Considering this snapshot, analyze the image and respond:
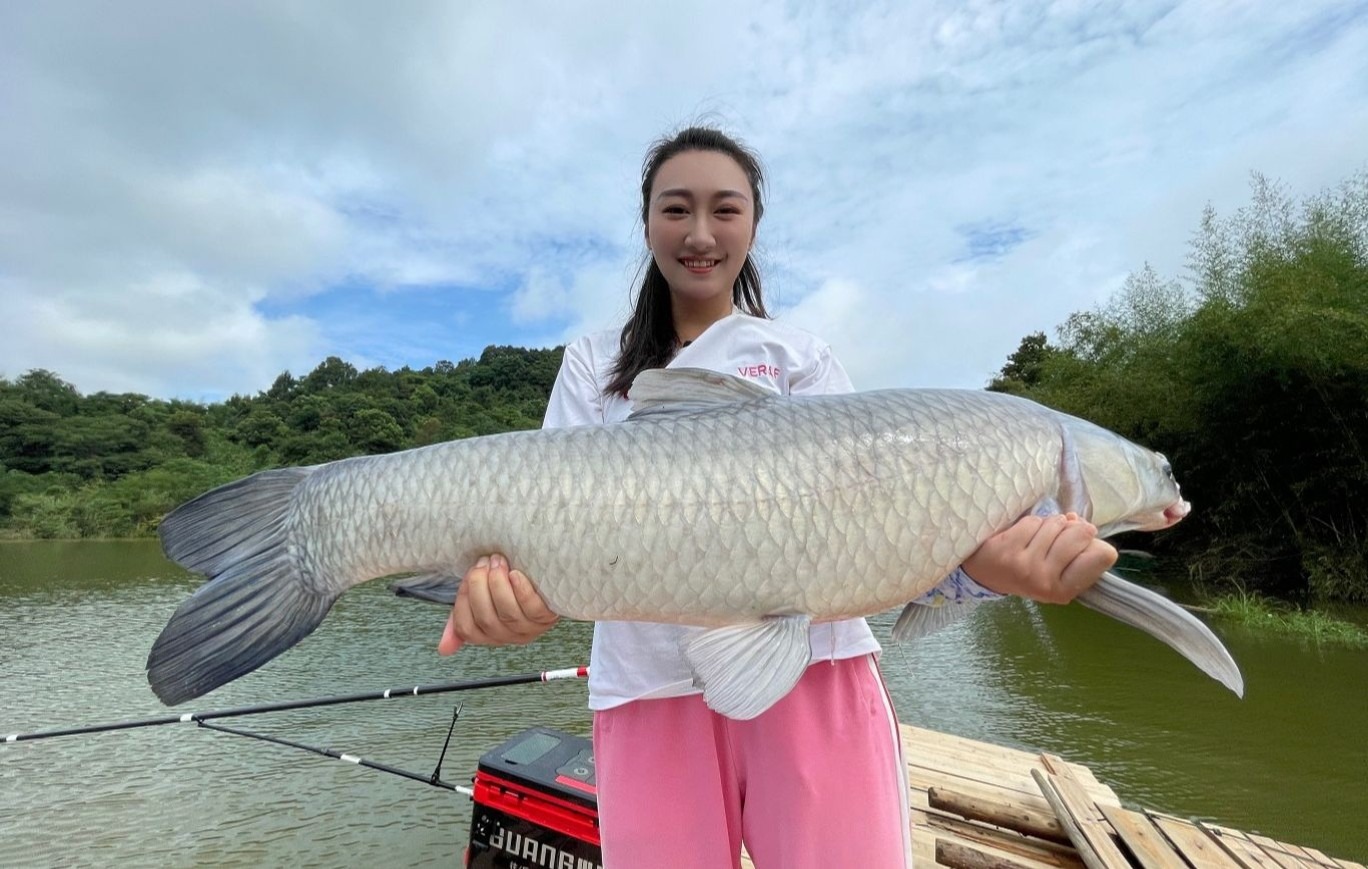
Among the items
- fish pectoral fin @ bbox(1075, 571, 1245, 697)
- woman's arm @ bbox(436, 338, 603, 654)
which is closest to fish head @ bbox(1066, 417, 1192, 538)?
fish pectoral fin @ bbox(1075, 571, 1245, 697)

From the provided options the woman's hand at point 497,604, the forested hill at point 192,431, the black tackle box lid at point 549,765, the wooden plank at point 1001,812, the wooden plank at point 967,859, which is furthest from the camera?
the forested hill at point 192,431

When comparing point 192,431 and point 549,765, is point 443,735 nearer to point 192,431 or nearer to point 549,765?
point 549,765

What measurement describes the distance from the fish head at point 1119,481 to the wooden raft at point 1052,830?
2.56m

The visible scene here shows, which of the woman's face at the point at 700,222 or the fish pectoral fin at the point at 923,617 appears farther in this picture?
the woman's face at the point at 700,222

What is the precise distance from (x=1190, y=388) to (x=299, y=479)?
17.8m

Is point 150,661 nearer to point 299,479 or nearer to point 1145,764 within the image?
point 299,479

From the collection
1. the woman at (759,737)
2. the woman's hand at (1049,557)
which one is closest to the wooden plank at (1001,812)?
the woman at (759,737)

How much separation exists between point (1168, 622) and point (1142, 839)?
3.14m

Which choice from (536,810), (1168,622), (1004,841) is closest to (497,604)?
(1168,622)

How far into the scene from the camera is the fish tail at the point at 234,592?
62.0 inches

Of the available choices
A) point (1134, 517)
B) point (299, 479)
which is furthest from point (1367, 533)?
point (299, 479)

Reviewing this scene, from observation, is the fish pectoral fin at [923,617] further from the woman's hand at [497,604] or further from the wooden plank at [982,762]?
the wooden plank at [982,762]

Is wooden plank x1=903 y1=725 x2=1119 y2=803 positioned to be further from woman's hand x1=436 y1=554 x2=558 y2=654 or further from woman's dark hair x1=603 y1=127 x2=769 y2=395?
woman's hand x1=436 y1=554 x2=558 y2=654

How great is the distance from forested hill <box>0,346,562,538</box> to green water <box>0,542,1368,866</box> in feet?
83.5
